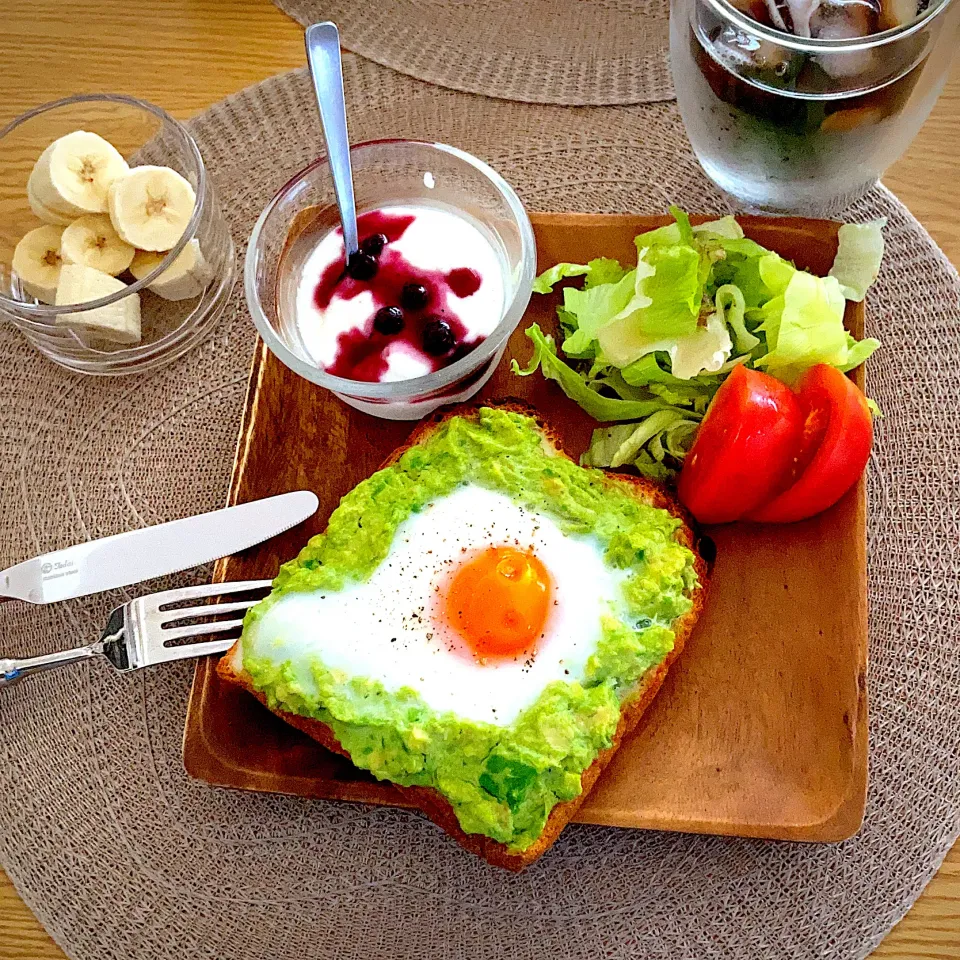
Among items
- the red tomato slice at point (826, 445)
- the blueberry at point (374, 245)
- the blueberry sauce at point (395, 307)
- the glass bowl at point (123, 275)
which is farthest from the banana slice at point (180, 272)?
the red tomato slice at point (826, 445)

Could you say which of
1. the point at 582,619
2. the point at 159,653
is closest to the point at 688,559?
the point at 582,619

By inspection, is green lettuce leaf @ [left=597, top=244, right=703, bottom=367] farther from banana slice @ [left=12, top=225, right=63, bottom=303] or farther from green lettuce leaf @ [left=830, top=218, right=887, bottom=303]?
banana slice @ [left=12, top=225, right=63, bottom=303]

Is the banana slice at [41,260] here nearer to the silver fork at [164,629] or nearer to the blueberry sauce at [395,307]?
the blueberry sauce at [395,307]

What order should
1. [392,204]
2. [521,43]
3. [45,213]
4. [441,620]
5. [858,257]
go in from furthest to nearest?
[521,43] → [45,213] → [392,204] → [858,257] → [441,620]

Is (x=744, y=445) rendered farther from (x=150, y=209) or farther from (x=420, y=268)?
(x=150, y=209)

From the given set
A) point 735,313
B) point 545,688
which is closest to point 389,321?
point 735,313
